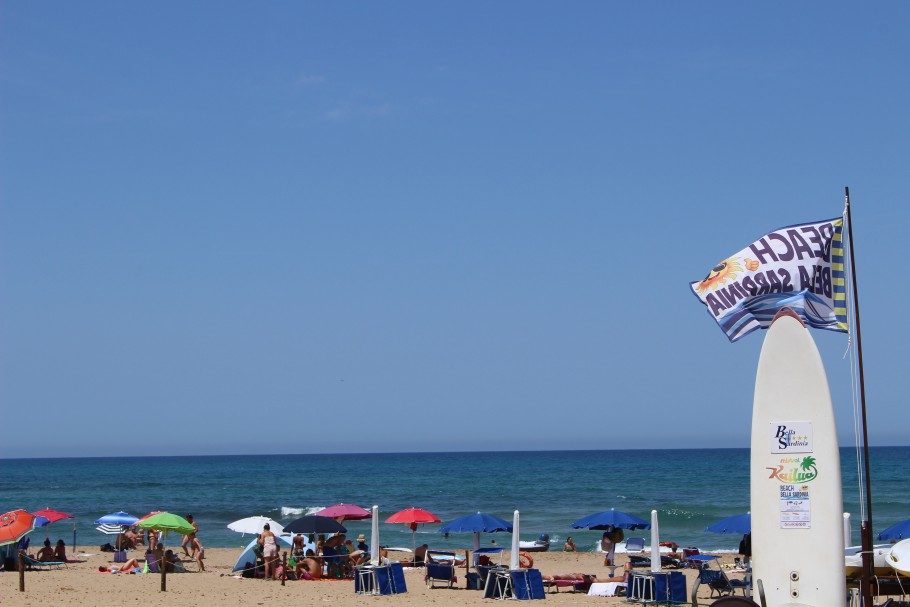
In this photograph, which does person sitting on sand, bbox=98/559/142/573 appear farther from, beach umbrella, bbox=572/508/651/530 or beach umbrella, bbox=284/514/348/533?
beach umbrella, bbox=572/508/651/530

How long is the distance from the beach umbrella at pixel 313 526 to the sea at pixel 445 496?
5282 millimetres

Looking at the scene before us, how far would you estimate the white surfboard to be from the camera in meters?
11.1

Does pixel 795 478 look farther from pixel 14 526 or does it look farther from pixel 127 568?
pixel 127 568

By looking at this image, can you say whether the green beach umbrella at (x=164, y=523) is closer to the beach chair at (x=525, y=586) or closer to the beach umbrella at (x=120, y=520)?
the beach chair at (x=525, y=586)

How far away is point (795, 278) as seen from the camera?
11.8 meters

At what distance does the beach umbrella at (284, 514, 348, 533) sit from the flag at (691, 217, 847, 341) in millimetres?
10532

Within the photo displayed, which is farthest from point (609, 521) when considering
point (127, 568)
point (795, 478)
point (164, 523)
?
point (795, 478)

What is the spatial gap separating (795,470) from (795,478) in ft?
0.26

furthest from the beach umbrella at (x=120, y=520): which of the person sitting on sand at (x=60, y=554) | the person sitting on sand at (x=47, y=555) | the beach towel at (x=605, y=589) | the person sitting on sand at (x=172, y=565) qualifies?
the beach towel at (x=605, y=589)

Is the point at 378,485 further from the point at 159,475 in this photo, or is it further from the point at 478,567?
the point at 478,567

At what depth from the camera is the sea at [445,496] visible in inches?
1444

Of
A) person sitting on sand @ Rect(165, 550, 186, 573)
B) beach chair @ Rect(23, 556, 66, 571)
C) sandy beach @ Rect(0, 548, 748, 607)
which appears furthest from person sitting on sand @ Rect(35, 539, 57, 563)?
person sitting on sand @ Rect(165, 550, 186, 573)

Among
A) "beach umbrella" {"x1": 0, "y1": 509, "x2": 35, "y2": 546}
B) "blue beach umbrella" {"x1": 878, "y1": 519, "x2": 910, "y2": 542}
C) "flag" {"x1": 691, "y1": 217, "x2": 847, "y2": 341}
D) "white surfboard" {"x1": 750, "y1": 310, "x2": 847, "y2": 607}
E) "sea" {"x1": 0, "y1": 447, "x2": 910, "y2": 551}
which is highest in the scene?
"flag" {"x1": 691, "y1": 217, "x2": 847, "y2": 341}

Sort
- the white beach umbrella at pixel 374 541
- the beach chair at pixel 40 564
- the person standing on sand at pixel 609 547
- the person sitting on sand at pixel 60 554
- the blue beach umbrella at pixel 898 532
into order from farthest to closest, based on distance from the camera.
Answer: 1. the person sitting on sand at pixel 60 554
2. the beach chair at pixel 40 564
3. the person standing on sand at pixel 609 547
4. the blue beach umbrella at pixel 898 532
5. the white beach umbrella at pixel 374 541
